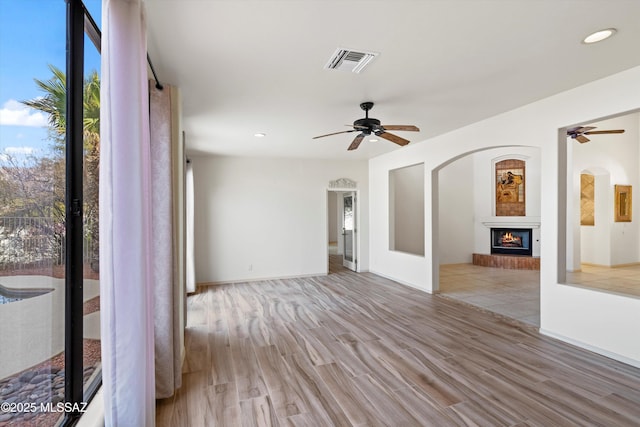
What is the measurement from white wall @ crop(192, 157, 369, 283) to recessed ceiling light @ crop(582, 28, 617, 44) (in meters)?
5.33

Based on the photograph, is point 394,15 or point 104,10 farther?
point 394,15

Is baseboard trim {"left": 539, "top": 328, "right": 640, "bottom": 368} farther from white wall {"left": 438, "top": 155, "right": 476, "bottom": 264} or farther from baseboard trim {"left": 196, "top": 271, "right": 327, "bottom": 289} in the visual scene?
white wall {"left": 438, "top": 155, "right": 476, "bottom": 264}

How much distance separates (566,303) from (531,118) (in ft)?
7.08

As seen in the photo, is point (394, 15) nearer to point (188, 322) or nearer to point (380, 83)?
point (380, 83)

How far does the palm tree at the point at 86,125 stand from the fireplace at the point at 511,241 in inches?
361

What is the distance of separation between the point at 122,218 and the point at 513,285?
22.4 ft

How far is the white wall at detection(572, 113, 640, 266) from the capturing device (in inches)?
291

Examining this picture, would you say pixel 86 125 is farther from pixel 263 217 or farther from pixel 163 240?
pixel 263 217

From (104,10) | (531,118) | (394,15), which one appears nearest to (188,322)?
(104,10)

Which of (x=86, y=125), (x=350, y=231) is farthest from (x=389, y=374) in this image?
(x=350, y=231)

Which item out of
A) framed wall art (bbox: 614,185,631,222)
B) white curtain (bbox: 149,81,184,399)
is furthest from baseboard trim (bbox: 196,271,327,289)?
framed wall art (bbox: 614,185,631,222)

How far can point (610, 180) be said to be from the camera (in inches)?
295

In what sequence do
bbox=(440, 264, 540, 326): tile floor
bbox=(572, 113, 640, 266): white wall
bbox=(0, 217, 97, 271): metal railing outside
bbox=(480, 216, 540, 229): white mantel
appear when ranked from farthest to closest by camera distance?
1. bbox=(480, 216, 540, 229): white mantel
2. bbox=(572, 113, 640, 266): white wall
3. bbox=(440, 264, 540, 326): tile floor
4. bbox=(0, 217, 97, 271): metal railing outside

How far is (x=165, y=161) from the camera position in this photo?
2350mm
